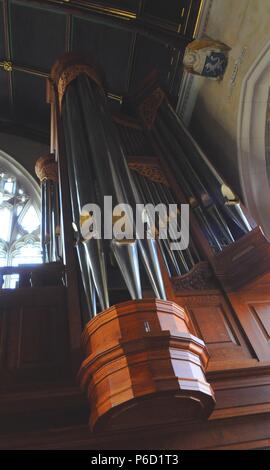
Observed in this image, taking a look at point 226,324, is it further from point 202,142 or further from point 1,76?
point 1,76

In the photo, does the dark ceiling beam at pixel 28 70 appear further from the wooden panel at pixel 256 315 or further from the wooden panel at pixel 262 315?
the wooden panel at pixel 262 315

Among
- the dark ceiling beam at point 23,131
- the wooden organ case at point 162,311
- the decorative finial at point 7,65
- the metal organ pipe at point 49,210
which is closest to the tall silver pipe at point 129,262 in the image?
the wooden organ case at point 162,311

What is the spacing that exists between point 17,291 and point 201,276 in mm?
1361

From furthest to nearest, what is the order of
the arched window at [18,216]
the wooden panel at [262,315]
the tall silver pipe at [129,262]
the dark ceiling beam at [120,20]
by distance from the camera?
the arched window at [18,216] < the dark ceiling beam at [120,20] < the wooden panel at [262,315] < the tall silver pipe at [129,262]

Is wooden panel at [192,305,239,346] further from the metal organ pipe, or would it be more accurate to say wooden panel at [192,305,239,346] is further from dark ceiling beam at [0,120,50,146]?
dark ceiling beam at [0,120,50,146]

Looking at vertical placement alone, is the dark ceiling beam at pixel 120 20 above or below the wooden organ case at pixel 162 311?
above

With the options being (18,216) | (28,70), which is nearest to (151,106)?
(28,70)

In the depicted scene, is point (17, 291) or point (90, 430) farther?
point (17, 291)

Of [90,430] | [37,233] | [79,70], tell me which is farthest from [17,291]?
[37,233]

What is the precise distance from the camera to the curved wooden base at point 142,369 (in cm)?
182

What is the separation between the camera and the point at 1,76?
6.95 metres

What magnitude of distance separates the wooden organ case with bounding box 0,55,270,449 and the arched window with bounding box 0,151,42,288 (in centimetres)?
233

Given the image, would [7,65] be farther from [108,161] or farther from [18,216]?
[108,161]

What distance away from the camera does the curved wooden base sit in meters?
1.82
